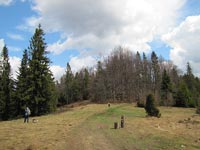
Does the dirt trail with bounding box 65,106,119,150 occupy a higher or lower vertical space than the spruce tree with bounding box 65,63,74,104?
lower

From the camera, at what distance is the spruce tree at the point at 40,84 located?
45.7 metres

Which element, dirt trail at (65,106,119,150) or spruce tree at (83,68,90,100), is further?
spruce tree at (83,68,90,100)

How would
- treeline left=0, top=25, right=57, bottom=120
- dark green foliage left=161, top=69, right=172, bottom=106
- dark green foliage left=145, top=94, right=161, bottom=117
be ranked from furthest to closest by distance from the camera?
dark green foliage left=161, top=69, right=172, bottom=106
treeline left=0, top=25, right=57, bottom=120
dark green foliage left=145, top=94, right=161, bottom=117

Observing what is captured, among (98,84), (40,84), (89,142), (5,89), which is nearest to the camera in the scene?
(89,142)

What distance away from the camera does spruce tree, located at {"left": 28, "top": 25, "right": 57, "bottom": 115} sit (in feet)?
150

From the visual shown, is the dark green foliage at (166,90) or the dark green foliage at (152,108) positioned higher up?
the dark green foliage at (166,90)

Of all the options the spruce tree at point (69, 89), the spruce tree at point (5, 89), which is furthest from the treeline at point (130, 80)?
the spruce tree at point (5, 89)

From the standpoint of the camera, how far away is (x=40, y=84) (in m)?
45.8

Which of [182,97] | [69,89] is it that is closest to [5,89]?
[182,97]

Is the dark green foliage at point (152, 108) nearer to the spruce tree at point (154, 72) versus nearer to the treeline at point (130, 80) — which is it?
the treeline at point (130, 80)

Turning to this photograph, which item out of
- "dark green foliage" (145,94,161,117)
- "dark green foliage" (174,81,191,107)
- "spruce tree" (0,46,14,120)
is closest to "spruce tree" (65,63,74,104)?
"spruce tree" (0,46,14,120)

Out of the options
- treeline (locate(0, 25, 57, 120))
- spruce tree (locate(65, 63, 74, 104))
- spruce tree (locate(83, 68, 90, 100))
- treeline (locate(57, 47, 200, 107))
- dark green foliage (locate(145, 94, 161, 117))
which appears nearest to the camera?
dark green foliage (locate(145, 94, 161, 117))

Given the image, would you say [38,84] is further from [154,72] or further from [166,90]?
[154,72]

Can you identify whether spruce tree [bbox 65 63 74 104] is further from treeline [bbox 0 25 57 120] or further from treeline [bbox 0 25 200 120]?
treeline [bbox 0 25 57 120]
